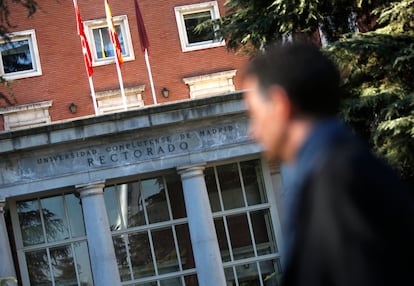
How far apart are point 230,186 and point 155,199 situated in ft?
6.44

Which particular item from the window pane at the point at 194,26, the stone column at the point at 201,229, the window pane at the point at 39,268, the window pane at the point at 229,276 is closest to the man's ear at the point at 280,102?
the stone column at the point at 201,229

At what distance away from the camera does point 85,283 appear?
2144 centimetres

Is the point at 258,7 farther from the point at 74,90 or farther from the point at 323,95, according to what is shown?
the point at 323,95

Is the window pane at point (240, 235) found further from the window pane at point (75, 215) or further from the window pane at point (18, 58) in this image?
the window pane at point (18, 58)

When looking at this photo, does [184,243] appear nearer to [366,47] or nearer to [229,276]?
[229,276]

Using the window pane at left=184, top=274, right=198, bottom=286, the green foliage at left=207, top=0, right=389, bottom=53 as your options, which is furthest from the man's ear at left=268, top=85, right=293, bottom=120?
the window pane at left=184, top=274, right=198, bottom=286

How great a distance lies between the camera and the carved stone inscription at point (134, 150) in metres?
20.3

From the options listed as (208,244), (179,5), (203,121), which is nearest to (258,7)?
(203,121)

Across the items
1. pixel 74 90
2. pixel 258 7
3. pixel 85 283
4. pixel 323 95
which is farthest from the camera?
pixel 74 90

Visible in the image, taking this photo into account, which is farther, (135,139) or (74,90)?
(74,90)

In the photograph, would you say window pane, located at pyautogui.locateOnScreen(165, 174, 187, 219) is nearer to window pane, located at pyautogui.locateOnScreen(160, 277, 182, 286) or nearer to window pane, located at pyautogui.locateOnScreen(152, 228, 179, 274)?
window pane, located at pyautogui.locateOnScreen(152, 228, 179, 274)

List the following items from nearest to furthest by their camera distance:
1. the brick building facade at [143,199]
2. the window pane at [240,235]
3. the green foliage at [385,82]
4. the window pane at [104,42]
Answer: the green foliage at [385,82], the brick building facade at [143,199], the window pane at [240,235], the window pane at [104,42]

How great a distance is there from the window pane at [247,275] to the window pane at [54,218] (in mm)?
4481

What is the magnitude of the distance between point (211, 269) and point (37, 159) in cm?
487
